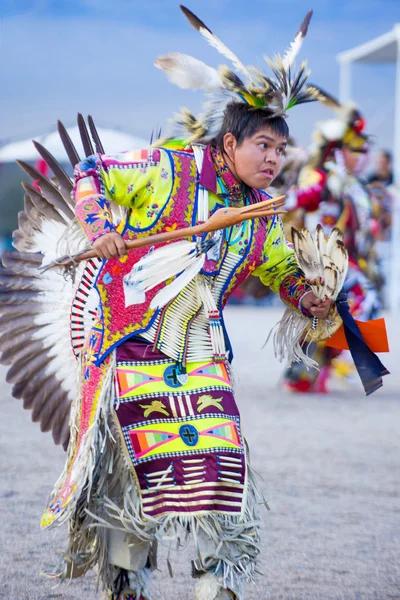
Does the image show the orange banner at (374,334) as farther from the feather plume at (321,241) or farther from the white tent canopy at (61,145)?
the white tent canopy at (61,145)

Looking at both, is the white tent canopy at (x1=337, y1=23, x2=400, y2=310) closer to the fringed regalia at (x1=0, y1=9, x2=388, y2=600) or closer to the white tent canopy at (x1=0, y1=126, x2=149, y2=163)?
the white tent canopy at (x1=0, y1=126, x2=149, y2=163)

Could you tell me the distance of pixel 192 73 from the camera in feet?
9.75

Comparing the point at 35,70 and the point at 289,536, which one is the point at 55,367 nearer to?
the point at 289,536

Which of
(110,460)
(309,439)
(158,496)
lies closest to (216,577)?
(158,496)

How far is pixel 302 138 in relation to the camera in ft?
56.4

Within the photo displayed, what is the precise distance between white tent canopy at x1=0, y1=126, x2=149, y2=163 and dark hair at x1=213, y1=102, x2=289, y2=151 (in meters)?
7.40

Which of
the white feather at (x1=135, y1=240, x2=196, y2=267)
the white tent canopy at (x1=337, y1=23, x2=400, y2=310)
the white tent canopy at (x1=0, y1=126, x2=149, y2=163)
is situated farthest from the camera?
the white tent canopy at (x1=337, y1=23, x2=400, y2=310)

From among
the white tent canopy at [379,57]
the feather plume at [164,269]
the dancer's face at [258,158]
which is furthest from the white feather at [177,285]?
the white tent canopy at [379,57]

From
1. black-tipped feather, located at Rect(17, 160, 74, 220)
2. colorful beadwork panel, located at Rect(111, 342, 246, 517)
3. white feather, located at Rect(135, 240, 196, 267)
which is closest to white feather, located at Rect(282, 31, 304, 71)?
white feather, located at Rect(135, 240, 196, 267)

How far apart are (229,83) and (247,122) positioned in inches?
5.2

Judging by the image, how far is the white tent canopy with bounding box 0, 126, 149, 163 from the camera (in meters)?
12.0

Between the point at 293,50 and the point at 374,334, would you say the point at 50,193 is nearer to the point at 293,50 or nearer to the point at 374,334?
the point at 293,50

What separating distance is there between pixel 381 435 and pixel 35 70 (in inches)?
477

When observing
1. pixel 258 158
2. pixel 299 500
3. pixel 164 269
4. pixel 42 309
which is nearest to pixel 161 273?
pixel 164 269
